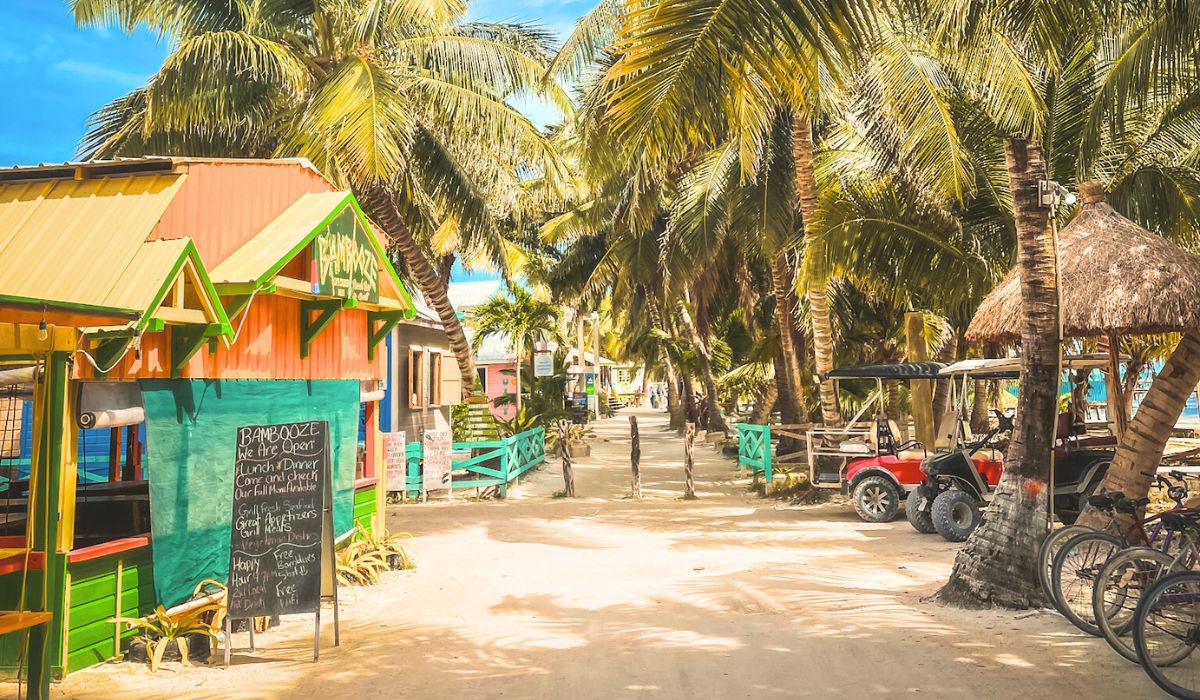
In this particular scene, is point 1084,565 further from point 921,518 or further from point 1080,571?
point 921,518

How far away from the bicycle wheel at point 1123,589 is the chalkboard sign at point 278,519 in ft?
17.3

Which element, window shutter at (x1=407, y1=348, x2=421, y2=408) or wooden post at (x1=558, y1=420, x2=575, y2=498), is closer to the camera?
wooden post at (x1=558, y1=420, x2=575, y2=498)

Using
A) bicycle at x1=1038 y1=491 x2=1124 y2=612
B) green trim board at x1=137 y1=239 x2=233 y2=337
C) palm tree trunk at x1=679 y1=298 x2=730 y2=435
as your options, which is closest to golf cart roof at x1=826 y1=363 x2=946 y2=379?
bicycle at x1=1038 y1=491 x2=1124 y2=612

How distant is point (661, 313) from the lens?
3656 centimetres

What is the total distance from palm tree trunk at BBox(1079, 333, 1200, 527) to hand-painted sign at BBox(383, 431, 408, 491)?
398 inches

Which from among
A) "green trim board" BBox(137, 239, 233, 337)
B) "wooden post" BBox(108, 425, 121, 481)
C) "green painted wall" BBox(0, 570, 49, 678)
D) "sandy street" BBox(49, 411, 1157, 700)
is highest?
"green trim board" BBox(137, 239, 233, 337)

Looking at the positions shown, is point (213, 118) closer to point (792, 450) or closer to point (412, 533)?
point (412, 533)

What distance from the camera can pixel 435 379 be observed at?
20.1 meters

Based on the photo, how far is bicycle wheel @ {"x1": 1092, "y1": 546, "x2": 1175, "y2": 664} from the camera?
566 centimetres

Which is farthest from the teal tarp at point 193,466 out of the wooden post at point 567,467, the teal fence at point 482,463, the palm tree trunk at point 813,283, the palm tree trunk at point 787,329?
the palm tree trunk at point 787,329

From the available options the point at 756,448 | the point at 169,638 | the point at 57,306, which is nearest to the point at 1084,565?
the point at 169,638

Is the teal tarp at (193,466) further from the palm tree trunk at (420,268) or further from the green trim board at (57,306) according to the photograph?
the palm tree trunk at (420,268)

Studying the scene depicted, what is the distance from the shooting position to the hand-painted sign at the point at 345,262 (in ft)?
25.8

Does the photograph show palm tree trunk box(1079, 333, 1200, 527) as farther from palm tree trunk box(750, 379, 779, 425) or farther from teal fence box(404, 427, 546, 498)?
palm tree trunk box(750, 379, 779, 425)
